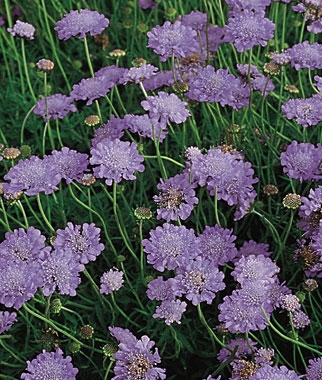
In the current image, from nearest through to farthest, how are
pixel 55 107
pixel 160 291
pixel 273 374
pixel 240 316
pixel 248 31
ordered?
pixel 273 374 < pixel 240 316 < pixel 160 291 < pixel 248 31 < pixel 55 107

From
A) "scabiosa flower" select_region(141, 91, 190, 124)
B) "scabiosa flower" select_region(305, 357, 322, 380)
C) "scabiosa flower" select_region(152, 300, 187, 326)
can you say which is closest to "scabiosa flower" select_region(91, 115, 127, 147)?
"scabiosa flower" select_region(141, 91, 190, 124)

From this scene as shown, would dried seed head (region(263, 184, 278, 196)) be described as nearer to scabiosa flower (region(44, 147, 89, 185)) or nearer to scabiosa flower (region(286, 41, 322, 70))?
scabiosa flower (region(286, 41, 322, 70))

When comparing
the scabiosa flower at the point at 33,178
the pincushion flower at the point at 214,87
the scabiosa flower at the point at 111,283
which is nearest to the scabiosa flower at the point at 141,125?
the pincushion flower at the point at 214,87

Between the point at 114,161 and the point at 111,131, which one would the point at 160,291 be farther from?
the point at 111,131

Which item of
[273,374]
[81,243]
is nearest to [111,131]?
[81,243]

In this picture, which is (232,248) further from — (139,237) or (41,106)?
(41,106)

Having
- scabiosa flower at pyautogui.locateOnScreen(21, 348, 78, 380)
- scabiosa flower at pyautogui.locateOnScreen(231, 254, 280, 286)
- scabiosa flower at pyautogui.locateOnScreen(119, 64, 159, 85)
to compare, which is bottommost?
scabiosa flower at pyautogui.locateOnScreen(21, 348, 78, 380)
